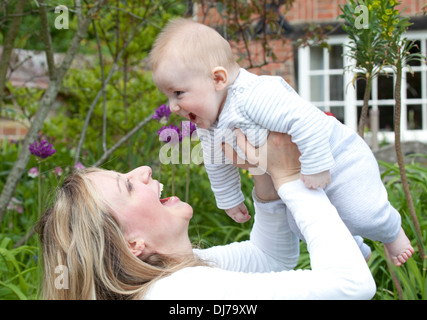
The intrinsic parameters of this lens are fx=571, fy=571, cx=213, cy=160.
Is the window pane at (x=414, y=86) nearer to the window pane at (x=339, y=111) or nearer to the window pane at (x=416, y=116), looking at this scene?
the window pane at (x=416, y=116)

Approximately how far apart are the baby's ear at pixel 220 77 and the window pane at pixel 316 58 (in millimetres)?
6504

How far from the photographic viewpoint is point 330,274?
3.84ft

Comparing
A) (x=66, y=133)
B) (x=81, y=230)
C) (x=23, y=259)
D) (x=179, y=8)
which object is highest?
(x=179, y=8)

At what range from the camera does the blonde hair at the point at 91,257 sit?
1308 millimetres

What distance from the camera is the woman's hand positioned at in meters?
1.31

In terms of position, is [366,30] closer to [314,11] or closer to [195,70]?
[195,70]

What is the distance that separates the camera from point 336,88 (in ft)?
25.0

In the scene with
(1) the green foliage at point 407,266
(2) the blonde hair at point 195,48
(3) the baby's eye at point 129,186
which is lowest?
(1) the green foliage at point 407,266

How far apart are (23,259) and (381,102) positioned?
5.77 metres

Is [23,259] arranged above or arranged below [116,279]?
below

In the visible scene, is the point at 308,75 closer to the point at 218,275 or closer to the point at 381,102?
the point at 381,102

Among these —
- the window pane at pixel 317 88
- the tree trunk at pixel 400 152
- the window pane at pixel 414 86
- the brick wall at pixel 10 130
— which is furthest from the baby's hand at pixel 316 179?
the window pane at pixel 414 86

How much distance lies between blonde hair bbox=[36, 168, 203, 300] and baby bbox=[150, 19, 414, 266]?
305mm

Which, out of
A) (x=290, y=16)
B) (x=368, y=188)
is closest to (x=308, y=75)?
(x=290, y=16)
